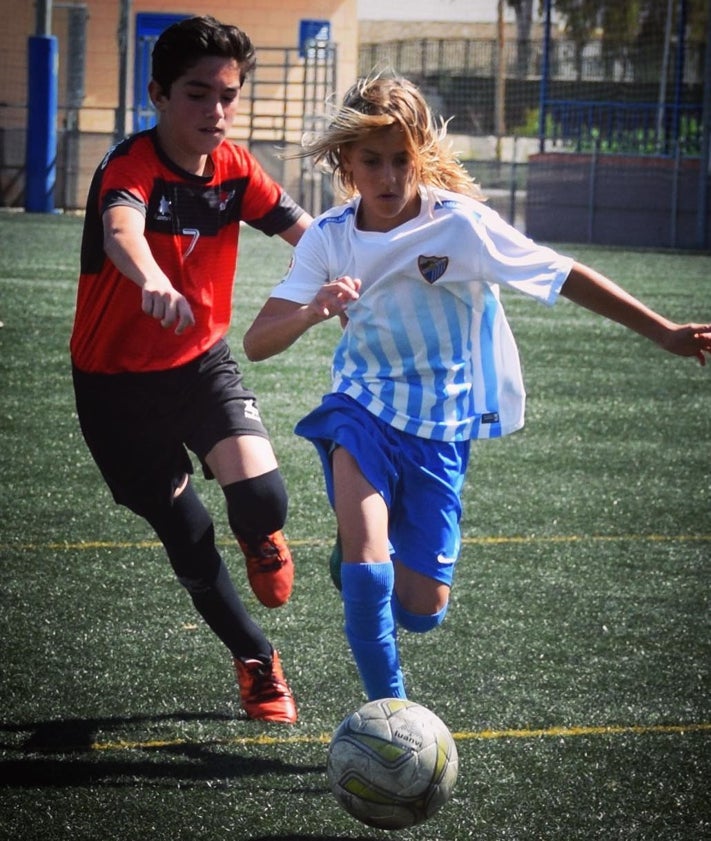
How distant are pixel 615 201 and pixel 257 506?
19070 millimetres

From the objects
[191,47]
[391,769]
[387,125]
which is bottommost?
[391,769]

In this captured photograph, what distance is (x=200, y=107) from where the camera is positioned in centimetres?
377

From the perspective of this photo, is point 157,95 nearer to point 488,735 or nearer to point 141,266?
point 141,266

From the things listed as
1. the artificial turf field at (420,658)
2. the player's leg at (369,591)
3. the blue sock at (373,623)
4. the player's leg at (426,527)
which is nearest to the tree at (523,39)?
the artificial turf field at (420,658)

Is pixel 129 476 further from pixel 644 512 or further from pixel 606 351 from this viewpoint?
pixel 606 351

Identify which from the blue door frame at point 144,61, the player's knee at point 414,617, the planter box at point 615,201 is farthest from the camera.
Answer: the blue door frame at point 144,61

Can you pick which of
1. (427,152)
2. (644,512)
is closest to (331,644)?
(427,152)

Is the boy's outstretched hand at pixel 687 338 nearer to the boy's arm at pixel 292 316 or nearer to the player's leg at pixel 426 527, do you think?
the player's leg at pixel 426 527

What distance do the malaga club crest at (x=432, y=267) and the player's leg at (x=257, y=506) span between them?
673 millimetres

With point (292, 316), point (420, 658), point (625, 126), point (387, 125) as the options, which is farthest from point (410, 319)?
point (625, 126)

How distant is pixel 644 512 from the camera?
609 centimetres

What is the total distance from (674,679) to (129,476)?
1686 millimetres

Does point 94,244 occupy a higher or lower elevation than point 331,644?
higher

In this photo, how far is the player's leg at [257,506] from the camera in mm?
3703
